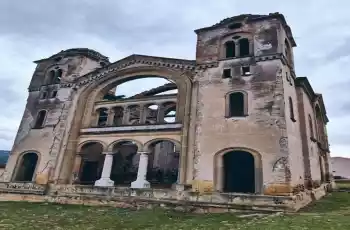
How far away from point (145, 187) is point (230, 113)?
6.99 metres

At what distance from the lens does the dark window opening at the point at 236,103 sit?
637 inches

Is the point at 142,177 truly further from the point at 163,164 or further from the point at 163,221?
the point at 163,164

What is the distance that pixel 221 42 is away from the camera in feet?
61.1

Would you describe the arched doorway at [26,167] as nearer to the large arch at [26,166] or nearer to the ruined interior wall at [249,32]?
the large arch at [26,166]

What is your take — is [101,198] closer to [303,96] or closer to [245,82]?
[245,82]

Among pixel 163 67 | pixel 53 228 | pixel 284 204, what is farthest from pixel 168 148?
pixel 53 228

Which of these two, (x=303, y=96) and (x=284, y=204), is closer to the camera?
(x=284, y=204)

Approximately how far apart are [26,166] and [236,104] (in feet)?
55.8

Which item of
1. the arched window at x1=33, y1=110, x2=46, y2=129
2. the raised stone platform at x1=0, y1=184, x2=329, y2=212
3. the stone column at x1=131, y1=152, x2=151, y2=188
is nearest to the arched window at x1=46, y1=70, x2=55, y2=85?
the arched window at x1=33, y1=110, x2=46, y2=129

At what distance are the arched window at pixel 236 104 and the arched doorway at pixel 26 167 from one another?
15.7 m

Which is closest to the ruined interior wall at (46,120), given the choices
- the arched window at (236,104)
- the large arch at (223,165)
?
the large arch at (223,165)

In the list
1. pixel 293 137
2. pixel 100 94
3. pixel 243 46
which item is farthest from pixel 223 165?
pixel 100 94

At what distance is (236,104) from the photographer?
1656 centimetres

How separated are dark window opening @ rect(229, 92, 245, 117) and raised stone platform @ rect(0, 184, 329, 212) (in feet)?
17.0
